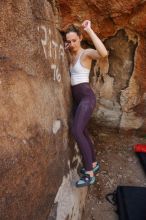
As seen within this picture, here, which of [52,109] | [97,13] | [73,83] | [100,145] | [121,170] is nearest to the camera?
[52,109]

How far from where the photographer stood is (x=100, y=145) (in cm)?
393

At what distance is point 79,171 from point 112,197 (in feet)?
1.96

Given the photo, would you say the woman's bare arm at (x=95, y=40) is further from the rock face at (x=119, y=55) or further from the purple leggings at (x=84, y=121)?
the rock face at (x=119, y=55)

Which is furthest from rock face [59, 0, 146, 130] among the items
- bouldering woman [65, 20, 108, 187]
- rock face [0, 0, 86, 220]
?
rock face [0, 0, 86, 220]

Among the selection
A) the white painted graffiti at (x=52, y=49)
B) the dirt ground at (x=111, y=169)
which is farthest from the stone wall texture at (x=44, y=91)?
the dirt ground at (x=111, y=169)

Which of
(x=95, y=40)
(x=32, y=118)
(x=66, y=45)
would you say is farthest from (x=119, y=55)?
(x=32, y=118)

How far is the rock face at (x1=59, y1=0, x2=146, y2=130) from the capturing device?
10.3 feet

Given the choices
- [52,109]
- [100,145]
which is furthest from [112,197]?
[52,109]

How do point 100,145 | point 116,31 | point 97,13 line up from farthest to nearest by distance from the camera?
point 100,145
point 116,31
point 97,13

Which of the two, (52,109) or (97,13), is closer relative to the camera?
(52,109)

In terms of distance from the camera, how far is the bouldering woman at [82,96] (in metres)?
2.72

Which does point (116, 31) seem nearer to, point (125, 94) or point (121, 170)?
point (125, 94)

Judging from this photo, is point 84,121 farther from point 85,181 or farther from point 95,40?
point 95,40

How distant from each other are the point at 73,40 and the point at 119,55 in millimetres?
981
